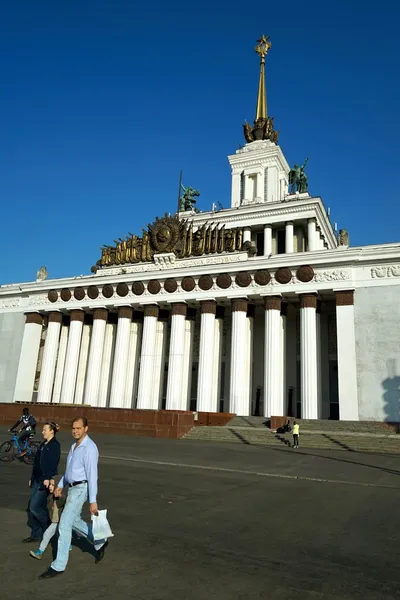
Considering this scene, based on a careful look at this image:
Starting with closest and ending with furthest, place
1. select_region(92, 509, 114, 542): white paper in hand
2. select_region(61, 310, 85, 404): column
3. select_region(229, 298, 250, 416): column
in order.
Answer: select_region(92, 509, 114, 542): white paper in hand
select_region(229, 298, 250, 416): column
select_region(61, 310, 85, 404): column

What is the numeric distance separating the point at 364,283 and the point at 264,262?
5.95m

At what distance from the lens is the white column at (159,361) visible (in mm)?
30234

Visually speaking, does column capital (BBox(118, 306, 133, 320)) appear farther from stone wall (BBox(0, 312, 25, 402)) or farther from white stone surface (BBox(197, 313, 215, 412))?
stone wall (BBox(0, 312, 25, 402))

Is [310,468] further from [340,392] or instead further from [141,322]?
[141,322]

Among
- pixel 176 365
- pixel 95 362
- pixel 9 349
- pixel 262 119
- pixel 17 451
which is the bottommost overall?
pixel 17 451

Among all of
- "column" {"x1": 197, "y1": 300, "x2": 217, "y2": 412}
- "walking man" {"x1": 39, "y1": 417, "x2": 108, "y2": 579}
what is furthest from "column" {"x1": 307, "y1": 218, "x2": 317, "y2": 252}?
"walking man" {"x1": 39, "y1": 417, "x2": 108, "y2": 579}

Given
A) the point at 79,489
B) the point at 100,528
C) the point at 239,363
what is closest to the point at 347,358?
the point at 239,363

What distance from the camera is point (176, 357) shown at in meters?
28.8

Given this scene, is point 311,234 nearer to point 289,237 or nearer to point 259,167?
point 289,237

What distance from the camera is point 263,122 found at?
137 feet

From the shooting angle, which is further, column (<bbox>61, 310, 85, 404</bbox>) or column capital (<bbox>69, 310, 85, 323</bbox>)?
column capital (<bbox>69, 310, 85, 323</bbox>)

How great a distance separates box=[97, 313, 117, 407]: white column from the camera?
31922mm

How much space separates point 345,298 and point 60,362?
21.5m

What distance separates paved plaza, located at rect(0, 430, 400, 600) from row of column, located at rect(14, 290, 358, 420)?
14.7 meters
